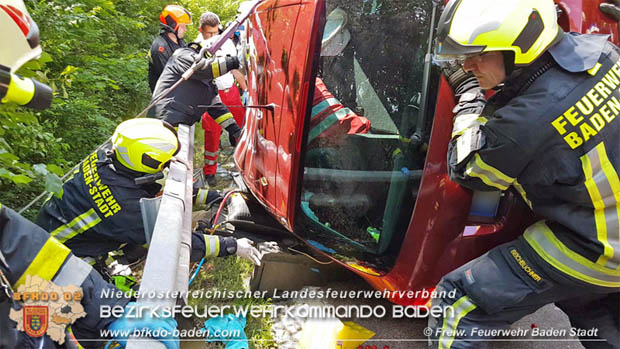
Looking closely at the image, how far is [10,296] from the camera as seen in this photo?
1.44m

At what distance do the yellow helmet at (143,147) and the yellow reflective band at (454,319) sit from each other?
6.33ft

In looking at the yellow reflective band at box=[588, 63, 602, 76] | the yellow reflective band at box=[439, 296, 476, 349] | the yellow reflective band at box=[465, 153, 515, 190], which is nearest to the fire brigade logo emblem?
the yellow reflective band at box=[439, 296, 476, 349]

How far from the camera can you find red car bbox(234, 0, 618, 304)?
6.51ft

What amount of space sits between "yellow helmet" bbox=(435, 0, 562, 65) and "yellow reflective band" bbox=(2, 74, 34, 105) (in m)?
1.41

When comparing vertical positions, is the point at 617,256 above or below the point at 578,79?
below

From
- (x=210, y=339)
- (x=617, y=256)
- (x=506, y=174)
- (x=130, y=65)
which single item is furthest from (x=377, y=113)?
(x=130, y=65)

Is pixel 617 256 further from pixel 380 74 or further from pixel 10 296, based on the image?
pixel 10 296

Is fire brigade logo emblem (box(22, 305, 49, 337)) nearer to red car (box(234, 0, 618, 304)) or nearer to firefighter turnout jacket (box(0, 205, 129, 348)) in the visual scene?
firefighter turnout jacket (box(0, 205, 129, 348))

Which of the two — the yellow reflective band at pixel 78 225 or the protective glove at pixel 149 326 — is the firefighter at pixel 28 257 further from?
the yellow reflective band at pixel 78 225

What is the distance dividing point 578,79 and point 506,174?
1.39 feet

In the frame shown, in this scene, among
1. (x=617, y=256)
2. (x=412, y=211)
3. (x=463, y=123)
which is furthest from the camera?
(x=412, y=211)

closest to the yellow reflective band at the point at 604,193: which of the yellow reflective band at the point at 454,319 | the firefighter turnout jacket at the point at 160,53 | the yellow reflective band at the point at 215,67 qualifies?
the yellow reflective band at the point at 454,319

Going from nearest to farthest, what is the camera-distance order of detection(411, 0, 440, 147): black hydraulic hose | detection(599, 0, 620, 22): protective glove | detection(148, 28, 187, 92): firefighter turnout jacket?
1. detection(599, 0, 620, 22): protective glove
2. detection(411, 0, 440, 147): black hydraulic hose
3. detection(148, 28, 187, 92): firefighter turnout jacket

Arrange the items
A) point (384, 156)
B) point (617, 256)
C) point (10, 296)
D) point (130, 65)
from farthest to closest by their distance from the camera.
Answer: point (130, 65), point (384, 156), point (617, 256), point (10, 296)
